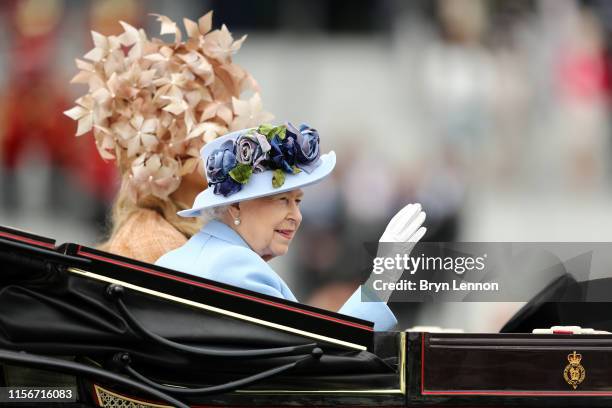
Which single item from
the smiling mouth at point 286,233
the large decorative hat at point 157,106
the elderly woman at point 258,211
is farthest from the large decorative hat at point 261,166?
the large decorative hat at point 157,106

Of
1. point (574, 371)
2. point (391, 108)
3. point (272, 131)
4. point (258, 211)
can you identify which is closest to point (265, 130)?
point (272, 131)

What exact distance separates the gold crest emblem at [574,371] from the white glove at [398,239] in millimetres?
534

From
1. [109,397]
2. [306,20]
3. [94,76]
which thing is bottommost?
[109,397]

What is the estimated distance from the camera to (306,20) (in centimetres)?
1174

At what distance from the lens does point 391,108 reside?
11.4 metres

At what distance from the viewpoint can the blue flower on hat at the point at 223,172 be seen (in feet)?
13.4

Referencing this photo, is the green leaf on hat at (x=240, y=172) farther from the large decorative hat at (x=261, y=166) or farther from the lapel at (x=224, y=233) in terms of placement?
the lapel at (x=224, y=233)

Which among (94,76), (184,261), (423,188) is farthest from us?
(423,188)

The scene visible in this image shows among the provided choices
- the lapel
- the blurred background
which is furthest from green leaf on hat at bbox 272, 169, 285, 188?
the blurred background

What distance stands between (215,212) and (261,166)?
248mm

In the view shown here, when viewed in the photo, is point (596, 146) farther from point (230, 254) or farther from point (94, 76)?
point (230, 254)

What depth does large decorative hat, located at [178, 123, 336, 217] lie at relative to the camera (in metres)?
4.07

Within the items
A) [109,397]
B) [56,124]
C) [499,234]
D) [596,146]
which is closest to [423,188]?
[499,234]

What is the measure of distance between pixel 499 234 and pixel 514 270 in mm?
6748
